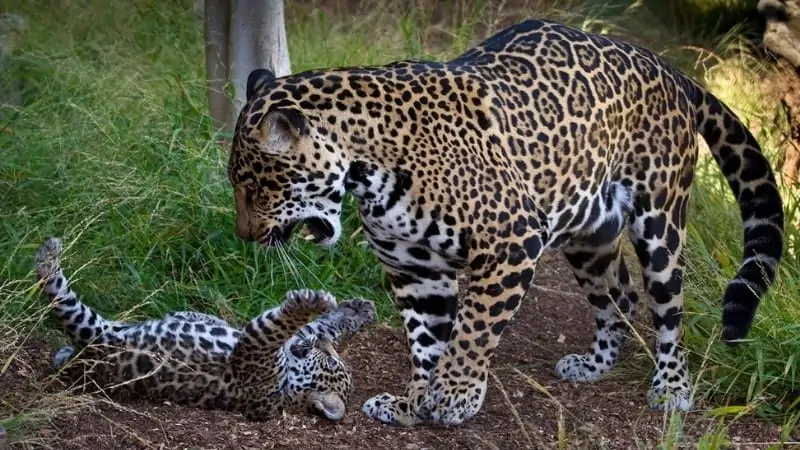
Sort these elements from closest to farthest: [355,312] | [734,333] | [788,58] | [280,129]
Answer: [280,129] < [734,333] < [355,312] < [788,58]

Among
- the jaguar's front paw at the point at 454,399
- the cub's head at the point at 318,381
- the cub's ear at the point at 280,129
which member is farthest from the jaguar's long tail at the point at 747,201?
the cub's ear at the point at 280,129

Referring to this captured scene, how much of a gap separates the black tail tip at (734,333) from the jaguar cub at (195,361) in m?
1.92

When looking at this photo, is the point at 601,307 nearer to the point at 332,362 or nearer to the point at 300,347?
the point at 332,362

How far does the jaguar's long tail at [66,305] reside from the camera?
610 centimetres

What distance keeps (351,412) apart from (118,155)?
2389 mm

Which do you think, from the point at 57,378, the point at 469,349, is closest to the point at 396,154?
the point at 469,349

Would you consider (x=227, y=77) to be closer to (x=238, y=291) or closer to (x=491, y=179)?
(x=238, y=291)

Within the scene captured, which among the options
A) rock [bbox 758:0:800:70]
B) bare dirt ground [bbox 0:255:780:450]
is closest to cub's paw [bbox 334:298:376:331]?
bare dirt ground [bbox 0:255:780:450]

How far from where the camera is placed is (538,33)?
6660mm

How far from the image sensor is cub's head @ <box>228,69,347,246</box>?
569 centimetres

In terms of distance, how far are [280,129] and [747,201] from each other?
2.74 meters

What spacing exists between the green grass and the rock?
24.7 inches

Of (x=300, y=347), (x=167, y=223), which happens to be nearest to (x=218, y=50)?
(x=167, y=223)

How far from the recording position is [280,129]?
565cm
